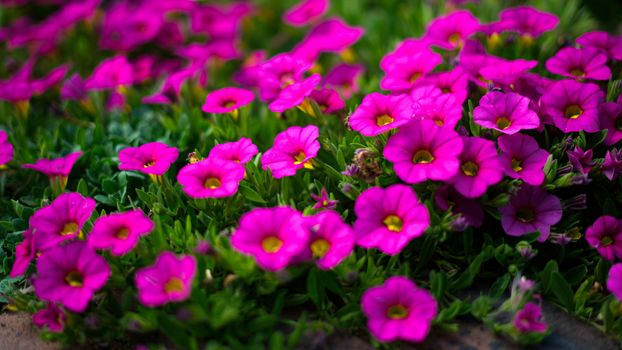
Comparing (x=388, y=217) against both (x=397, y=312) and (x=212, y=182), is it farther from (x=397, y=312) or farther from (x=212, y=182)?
(x=212, y=182)

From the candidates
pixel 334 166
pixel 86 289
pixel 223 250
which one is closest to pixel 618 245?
pixel 334 166

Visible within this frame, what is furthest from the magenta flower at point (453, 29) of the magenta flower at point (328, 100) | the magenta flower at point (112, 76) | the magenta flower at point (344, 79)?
the magenta flower at point (112, 76)

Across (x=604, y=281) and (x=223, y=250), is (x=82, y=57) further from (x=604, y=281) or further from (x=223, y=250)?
(x=604, y=281)

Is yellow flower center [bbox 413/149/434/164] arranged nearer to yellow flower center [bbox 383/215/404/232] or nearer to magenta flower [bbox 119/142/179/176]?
yellow flower center [bbox 383/215/404/232]

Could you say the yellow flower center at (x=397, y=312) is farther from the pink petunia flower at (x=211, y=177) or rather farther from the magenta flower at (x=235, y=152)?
the magenta flower at (x=235, y=152)

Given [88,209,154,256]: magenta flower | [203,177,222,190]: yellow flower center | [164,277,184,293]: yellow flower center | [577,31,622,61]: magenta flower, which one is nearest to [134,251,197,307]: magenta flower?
[164,277,184,293]: yellow flower center

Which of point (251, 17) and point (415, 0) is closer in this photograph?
point (415, 0)
